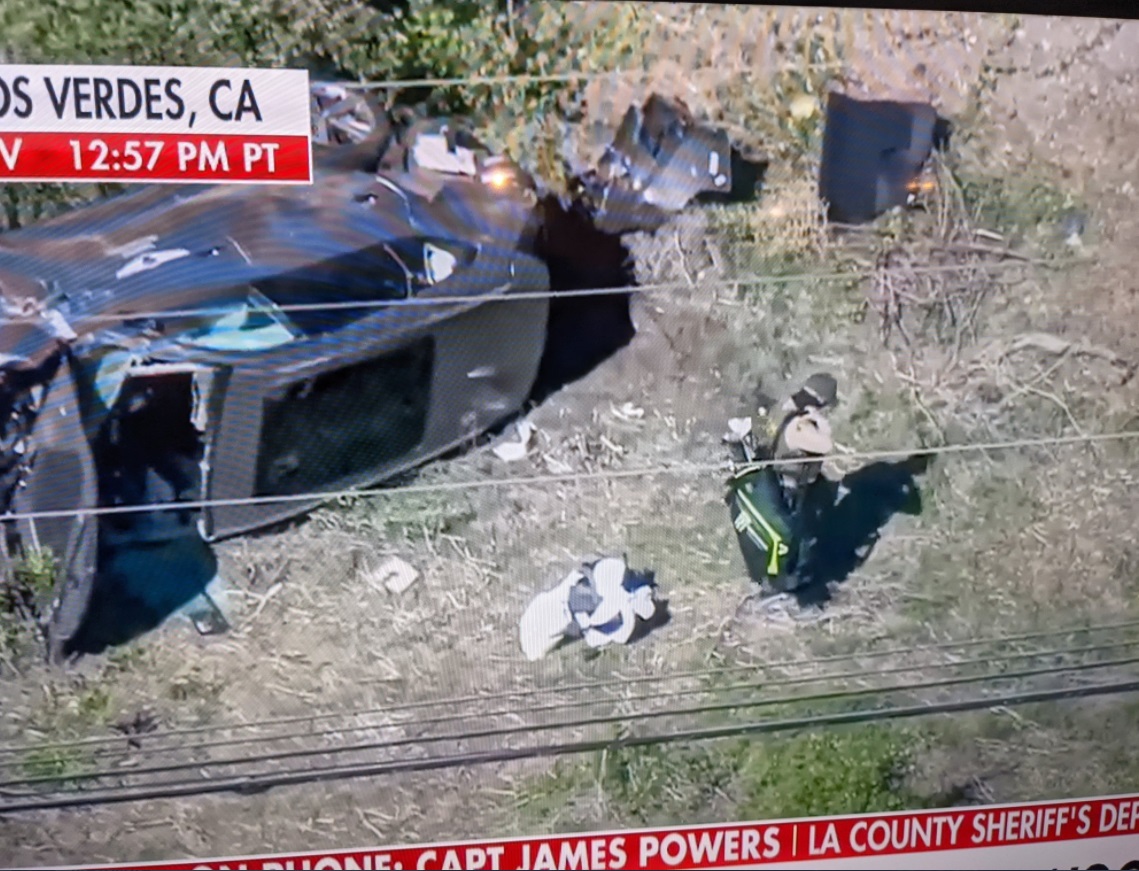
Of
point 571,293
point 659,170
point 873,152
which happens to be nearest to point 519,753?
point 571,293

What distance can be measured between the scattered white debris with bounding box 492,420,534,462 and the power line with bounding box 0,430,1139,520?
2 centimetres

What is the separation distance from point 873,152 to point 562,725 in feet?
2.28

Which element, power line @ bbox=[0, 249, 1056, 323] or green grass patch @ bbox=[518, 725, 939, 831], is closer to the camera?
power line @ bbox=[0, 249, 1056, 323]

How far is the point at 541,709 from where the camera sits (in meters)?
1.16

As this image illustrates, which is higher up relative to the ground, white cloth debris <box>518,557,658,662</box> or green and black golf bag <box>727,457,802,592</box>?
green and black golf bag <box>727,457,802,592</box>

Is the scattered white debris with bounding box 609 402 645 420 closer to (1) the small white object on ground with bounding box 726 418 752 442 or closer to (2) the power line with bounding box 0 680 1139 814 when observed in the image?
(1) the small white object on ground with bounding box 726 418 752 442

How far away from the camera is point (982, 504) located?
119 cm

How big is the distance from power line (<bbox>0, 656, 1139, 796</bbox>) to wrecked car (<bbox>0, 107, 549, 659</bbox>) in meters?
0.15

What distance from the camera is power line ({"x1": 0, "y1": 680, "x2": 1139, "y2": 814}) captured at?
1.13 meters

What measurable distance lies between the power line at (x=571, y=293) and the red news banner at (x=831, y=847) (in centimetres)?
59

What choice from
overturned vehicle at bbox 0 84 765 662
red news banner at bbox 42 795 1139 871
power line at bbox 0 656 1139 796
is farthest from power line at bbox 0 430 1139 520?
red news banner at bbox 42 795 1139 871

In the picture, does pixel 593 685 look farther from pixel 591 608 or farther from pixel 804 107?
pixel 804 107

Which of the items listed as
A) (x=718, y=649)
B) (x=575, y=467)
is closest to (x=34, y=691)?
(x=575, y=467)

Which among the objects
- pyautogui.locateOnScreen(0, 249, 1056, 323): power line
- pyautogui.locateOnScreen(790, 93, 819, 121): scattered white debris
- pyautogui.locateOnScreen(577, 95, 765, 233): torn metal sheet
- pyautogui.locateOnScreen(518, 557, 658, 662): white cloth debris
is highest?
pyautogui.locateOnScreen(790, 93, 819, 121): scattered white debris
